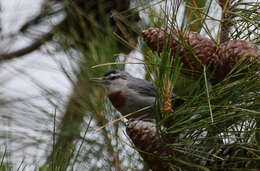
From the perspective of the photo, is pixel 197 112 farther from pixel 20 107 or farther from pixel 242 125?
pixel 20 107

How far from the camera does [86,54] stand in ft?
6.02

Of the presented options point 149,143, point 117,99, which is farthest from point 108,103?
point 149,143

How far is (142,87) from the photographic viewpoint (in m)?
2.00

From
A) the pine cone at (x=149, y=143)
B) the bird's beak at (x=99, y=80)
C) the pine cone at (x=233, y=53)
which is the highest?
the bird's beak at (x=99, y=80)

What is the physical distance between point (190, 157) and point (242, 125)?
195 mm

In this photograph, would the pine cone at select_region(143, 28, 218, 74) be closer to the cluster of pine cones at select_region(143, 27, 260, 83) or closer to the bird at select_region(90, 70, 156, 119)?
the cluster of pine cones at select_region(143, 27, 260, 83)

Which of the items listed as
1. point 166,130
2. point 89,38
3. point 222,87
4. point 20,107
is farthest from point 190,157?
point 89,38

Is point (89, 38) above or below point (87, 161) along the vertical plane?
above

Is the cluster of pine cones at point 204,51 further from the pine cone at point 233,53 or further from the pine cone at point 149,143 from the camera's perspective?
the pine cone at point 149,143

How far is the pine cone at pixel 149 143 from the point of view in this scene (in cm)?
116

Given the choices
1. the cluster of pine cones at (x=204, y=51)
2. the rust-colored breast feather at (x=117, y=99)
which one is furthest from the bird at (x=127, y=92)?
the cluster of pine cones at (x=204, y=51)

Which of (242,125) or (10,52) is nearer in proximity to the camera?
(242,125)

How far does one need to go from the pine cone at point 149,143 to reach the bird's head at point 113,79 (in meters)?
0.68

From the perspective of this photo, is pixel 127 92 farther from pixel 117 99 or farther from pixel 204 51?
pixel 204 51
